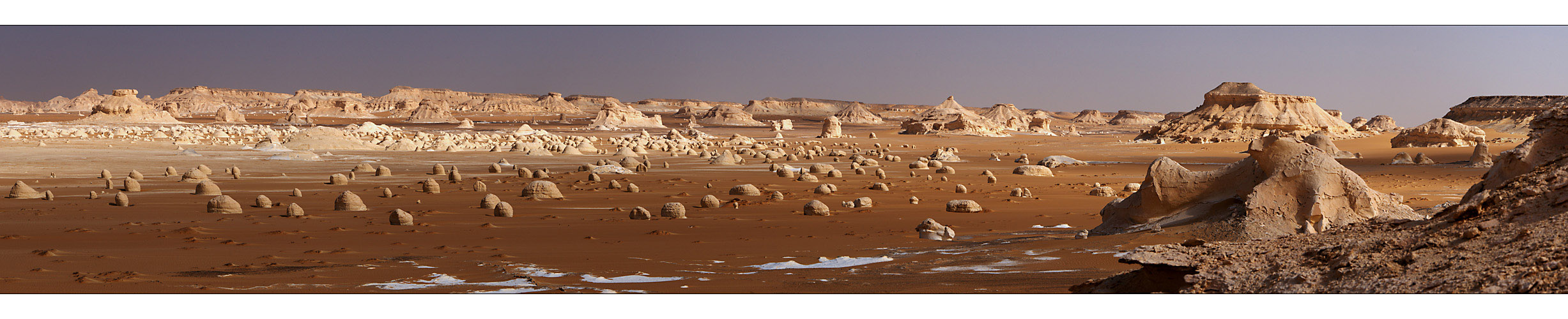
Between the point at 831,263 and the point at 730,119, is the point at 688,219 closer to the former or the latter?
the point at 831,263

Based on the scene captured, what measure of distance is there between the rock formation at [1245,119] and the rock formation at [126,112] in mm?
59200

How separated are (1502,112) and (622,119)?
2338 inches

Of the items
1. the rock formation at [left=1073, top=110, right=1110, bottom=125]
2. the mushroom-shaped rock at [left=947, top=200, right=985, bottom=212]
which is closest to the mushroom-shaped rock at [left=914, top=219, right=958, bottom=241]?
the mushroom-shaped rock at [left=947, top=200, right=985, bottom=212]

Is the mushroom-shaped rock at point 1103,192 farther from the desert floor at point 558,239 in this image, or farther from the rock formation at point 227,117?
the rock formation at point 227,117

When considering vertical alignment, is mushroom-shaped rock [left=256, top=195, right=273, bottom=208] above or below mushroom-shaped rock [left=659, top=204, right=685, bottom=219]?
above

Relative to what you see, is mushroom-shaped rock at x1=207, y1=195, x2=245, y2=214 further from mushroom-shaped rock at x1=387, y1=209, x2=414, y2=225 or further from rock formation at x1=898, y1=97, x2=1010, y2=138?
rock formation at x1=898, y1=97, x2=1010, y2=138

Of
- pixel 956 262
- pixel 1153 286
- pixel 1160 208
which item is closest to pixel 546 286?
pixel 956 262

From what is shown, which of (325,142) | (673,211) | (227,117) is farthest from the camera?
(227,117)

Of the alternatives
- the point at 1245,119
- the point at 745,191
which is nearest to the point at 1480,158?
the point at 745,191

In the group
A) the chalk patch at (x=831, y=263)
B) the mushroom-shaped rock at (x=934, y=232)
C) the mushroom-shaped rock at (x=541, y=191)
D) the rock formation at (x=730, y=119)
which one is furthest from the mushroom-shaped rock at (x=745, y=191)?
the rock formation at (x=730, y=119)

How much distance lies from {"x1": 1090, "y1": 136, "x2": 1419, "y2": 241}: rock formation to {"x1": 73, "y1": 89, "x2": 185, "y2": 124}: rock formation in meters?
70.4

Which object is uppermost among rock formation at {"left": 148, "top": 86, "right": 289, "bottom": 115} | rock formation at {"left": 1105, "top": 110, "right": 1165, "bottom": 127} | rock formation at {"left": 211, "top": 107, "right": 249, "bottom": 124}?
rock formation at {"left": 148, "top": 86, "right": 289, "bottom": 115}

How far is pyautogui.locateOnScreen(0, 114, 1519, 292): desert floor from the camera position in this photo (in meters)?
5.59

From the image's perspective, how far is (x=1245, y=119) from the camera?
39.7 m
